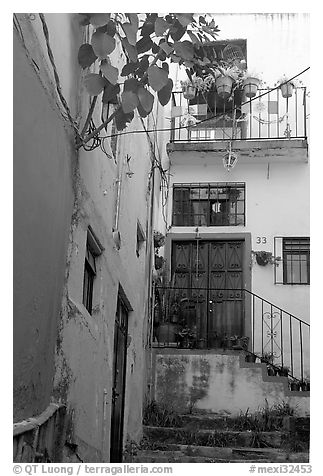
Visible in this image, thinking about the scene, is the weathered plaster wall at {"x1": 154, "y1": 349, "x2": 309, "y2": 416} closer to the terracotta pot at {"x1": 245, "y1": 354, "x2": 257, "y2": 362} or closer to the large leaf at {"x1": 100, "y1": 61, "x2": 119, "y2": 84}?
the terracotta pot at {"x1": 245, "y1": 354, "x2": 257, "y2": 362}

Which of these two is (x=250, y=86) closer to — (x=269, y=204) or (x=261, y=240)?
(x=269, y=204)

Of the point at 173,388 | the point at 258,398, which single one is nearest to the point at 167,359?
the point at 173,388

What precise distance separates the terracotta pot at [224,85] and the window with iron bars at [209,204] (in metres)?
1.56

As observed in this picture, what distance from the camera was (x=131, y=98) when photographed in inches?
207

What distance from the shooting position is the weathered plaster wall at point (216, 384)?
34.2ft

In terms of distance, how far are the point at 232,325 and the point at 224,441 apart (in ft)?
10.2

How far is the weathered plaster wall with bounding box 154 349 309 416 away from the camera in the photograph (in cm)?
1043

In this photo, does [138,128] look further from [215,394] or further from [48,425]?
[48,425]

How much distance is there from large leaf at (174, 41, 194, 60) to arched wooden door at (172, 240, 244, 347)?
6945 mm

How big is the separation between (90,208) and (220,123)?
707 centimetres

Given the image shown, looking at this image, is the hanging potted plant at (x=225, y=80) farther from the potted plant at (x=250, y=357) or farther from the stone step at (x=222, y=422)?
the stone step at (x=222, y=422)

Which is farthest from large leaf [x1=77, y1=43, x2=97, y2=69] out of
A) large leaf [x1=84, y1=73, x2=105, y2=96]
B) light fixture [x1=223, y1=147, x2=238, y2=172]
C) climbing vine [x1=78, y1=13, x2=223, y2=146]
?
light fixture [x1=223, y1=147, x2=238, y2=172]

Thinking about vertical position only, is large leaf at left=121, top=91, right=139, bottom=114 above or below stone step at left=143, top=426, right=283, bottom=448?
above

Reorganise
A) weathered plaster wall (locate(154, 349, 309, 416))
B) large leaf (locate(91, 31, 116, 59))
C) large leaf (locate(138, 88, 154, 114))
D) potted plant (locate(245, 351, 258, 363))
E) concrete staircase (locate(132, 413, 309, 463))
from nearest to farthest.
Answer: large leaf (locate(91, 31, 116, 59))
large leaf (locate(138, 88, 154, 114))
concrete staircase (locate(132, 413, 309, 463))
weathered plaster wall (locate(154, 349, 309, 416))
potted plant (locate(245, 351, 258, 363))
